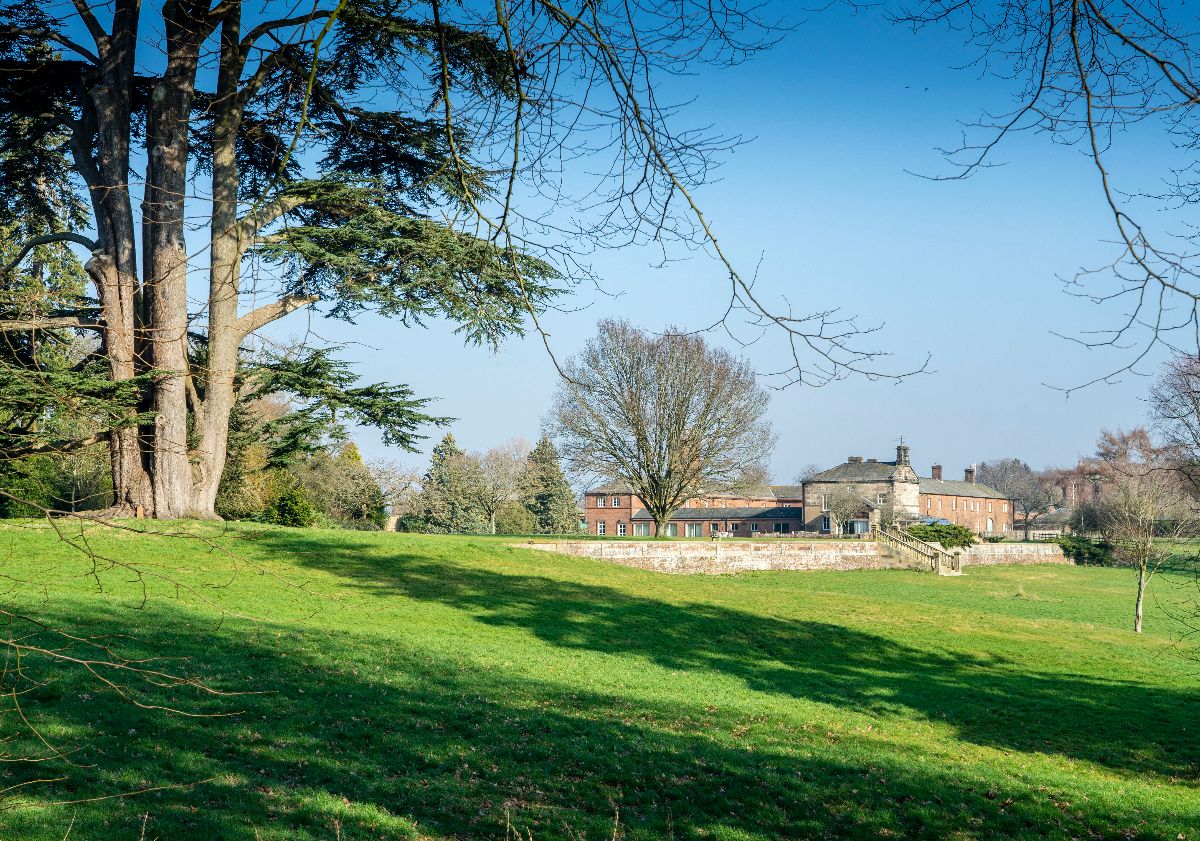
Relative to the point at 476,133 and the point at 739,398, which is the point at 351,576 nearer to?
the point at 476,133

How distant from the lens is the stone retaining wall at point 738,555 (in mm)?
29578

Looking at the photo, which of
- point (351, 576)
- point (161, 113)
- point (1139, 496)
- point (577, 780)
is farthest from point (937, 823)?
point (1139, 496)

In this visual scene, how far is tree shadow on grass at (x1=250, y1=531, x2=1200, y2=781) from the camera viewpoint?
11.5 meters

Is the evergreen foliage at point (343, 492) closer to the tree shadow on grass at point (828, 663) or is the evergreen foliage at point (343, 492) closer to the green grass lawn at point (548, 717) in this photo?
the tree shadow on grass at point (828, 663)

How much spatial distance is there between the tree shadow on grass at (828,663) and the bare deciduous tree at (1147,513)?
171 inches

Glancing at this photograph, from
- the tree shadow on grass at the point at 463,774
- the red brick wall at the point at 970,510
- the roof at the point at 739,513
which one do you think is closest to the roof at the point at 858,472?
the roof at the point at 739,513

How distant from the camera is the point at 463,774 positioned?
7285 millimetres

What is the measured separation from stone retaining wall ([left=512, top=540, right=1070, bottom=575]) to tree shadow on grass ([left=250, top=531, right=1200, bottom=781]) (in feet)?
25.7

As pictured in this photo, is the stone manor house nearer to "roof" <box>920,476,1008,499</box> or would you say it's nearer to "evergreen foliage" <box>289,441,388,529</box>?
"roof" <box>920,476,1008,499</box>

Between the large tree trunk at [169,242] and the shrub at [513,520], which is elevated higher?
the large tree trunk at [169,242]

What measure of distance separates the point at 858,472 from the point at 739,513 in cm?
1042

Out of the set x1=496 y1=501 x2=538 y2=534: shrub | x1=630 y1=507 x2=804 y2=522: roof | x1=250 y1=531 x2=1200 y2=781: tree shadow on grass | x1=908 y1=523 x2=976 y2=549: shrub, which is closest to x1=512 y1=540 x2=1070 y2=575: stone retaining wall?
x1=908 y1=523 x2=976 y2=549: shrub

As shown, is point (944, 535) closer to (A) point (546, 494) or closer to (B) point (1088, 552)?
(B) point (1088, 552)

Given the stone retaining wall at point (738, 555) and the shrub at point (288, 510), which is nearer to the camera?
the shrub at point (288, 510)
